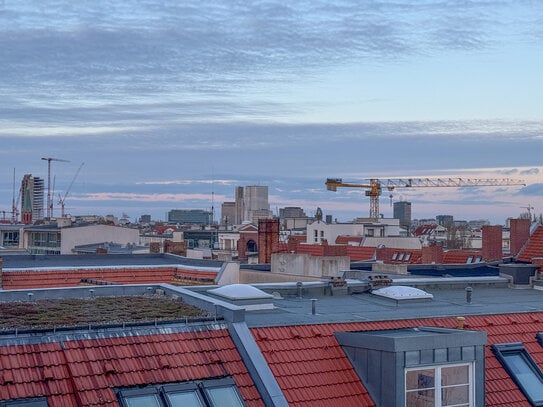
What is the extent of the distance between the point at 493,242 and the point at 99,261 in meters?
31.7

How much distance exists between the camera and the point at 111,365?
1628 cm

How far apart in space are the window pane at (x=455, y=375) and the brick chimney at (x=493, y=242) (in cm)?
4596

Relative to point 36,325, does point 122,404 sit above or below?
below

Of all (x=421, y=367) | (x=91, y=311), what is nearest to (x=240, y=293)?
(x=91, y=311)

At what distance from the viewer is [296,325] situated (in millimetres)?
19594

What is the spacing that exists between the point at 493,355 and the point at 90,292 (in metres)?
12.7

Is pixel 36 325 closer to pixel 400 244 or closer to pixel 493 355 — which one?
pixel 493 355

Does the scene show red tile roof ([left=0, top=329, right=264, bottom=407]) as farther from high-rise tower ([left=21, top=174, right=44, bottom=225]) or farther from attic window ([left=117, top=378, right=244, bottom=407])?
high-rise tower ([left=21, top=174, right=44, bottom=225])

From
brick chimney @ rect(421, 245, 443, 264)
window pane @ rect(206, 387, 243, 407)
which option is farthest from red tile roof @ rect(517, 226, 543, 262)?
window pane @ rect(206, 387, 243, 407)

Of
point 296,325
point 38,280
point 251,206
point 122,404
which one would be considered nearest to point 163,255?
point 38,280

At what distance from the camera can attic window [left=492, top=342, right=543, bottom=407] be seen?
19.8m

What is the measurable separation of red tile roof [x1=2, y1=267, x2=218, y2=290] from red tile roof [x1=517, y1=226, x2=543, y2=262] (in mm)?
17914

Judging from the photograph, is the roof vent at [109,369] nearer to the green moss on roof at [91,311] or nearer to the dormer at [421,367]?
the green moss on roof at [91,311]

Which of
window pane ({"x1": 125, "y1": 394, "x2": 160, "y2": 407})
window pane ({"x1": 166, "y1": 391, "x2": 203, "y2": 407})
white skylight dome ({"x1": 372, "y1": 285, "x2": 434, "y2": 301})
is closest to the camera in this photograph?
window pane ({"x1": 125, "y1": 394, "x2": 160, "y2": 407})
